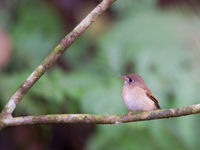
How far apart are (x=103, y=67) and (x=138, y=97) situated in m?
1.31

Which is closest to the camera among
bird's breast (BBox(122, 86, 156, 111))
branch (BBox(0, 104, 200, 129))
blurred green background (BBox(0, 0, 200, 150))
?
branch (BBox(0, 104, 200, 129))

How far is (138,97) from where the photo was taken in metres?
3.54

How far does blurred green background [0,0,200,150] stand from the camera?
4172 millimetres

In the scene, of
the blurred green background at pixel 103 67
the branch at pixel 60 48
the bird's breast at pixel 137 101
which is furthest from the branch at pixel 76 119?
the blurred green background at pixel 103 67

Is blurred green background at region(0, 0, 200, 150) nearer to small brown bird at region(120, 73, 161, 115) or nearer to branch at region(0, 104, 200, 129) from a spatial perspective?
small brown bird at region(120, 73, 161, 115)

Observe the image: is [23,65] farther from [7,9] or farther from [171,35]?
[171,35]

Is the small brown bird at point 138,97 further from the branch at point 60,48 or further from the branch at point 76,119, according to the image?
the branch at point 60,48

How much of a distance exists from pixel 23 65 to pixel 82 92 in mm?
1336

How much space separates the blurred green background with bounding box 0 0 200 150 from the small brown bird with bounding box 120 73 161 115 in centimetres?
47

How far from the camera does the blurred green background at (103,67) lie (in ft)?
13.7

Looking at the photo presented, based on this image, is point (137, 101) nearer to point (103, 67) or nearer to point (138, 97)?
point (138, 97)

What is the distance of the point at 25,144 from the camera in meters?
5.45

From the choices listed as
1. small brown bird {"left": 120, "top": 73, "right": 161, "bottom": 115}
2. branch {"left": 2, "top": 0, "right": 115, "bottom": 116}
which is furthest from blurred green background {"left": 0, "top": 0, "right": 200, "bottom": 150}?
branch {"left": 2, "top": 0, "right": 115, "bottom": 116}

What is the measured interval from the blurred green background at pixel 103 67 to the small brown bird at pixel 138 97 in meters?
0.47
